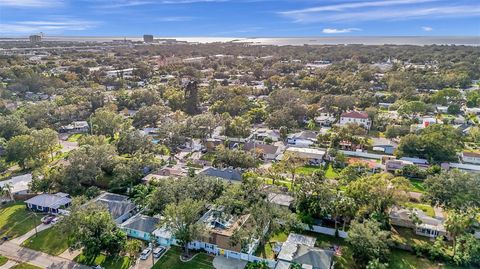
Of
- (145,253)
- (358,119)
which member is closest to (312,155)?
(358,119)

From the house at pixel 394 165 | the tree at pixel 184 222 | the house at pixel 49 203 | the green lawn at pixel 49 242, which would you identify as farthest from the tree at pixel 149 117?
the house at pixel 394 165

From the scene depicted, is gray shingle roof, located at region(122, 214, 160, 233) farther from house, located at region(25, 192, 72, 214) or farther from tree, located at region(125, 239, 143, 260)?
house, located at region(25, 192, 72, 214)

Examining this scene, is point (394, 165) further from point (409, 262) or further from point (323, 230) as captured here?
point (409, 262)

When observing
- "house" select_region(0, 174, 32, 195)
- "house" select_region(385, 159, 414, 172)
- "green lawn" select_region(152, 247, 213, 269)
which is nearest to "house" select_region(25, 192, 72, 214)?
"house" select_region(0, 174, 32, 195)

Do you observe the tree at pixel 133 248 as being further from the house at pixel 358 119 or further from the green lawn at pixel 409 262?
the house at pixel 358 119

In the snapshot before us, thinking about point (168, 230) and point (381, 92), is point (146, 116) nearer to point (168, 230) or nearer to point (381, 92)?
point (168, 230)

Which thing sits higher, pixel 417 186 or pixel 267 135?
pixel 267 135
